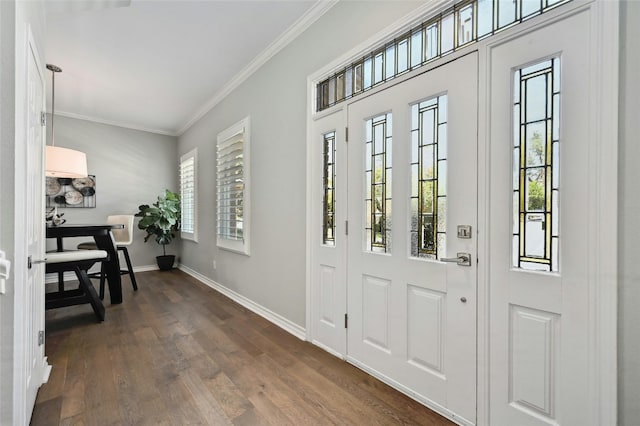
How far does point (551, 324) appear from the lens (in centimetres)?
122

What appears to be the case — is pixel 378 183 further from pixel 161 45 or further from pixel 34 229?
pixel 161 45

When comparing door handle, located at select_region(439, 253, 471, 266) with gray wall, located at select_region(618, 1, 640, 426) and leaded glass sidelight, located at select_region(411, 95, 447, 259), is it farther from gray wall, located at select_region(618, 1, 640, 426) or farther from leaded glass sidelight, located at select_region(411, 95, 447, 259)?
gray wall, located at select_region(618, 1, 640, 426)

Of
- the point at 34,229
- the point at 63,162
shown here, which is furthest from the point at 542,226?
the point at 63,162

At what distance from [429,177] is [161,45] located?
113 inches

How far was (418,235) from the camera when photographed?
1.71 meters

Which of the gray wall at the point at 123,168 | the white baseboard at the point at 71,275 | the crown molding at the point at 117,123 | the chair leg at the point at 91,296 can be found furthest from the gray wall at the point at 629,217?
the crown molding at the point at 117,123

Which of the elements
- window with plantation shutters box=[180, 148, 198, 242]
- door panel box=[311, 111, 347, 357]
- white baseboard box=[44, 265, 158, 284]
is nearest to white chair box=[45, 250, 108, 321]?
white baseboard box=[44, 265, 158, 284]

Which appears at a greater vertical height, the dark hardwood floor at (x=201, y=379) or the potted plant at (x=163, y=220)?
the potted plant at (x=163, y=220)

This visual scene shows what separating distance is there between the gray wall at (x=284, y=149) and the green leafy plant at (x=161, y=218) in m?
2.14

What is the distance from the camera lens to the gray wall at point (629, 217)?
3.40 feet

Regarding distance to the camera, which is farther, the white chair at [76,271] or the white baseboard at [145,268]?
the white baseboard at [145,268]

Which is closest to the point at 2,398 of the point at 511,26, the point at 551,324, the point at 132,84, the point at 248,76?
the point at 551,324

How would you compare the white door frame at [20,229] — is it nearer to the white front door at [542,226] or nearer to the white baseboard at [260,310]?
the white baseboard at [260,310]

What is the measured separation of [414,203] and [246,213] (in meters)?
2.17
